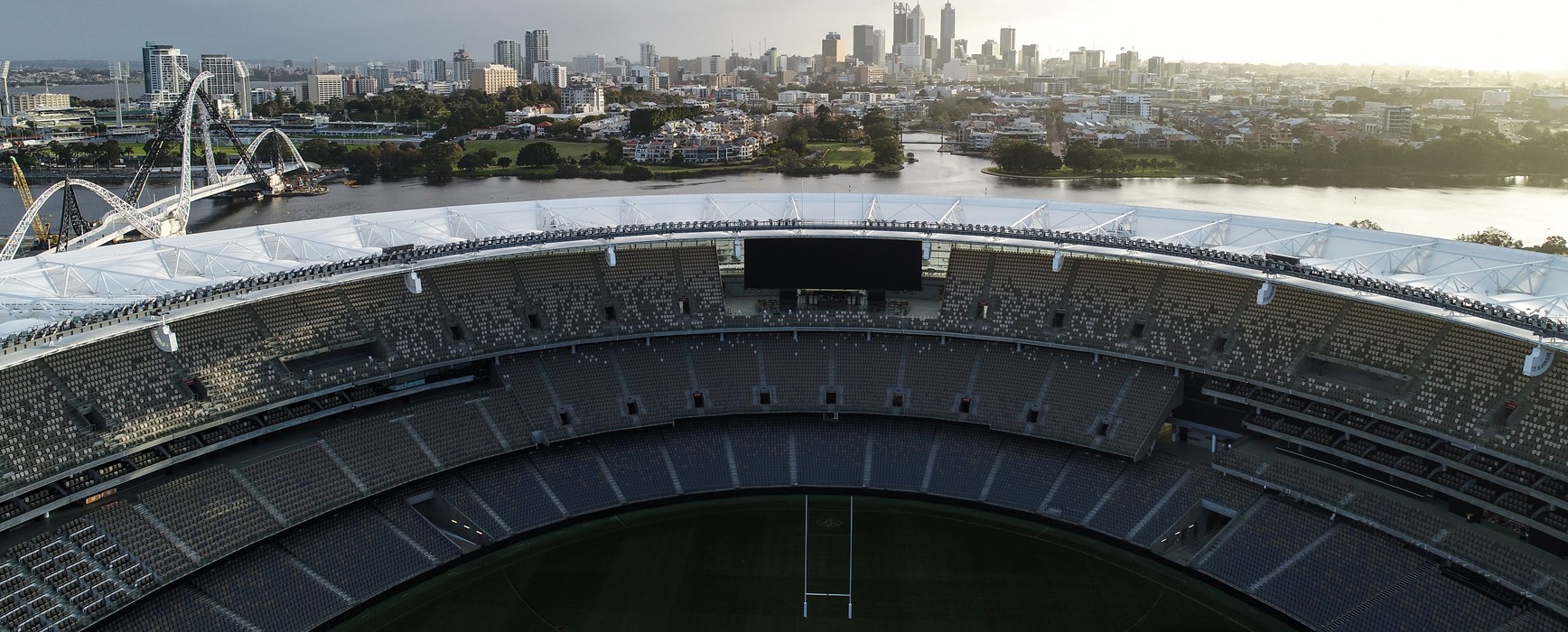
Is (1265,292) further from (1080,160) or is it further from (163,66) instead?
(163,66)

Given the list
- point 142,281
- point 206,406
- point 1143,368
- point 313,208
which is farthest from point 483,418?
point 313,208

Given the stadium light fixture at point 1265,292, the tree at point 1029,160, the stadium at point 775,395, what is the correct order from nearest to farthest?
the stadium at point 775,395
the stadium light fixture at point 1265,292
the tree at point 1029,160

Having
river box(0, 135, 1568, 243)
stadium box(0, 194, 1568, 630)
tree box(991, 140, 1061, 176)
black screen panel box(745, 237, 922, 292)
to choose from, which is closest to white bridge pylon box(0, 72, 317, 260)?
river box(0, 135, 1568, 243)

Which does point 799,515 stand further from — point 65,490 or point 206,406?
point 65,490

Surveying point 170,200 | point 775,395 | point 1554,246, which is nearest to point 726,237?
point 775,395

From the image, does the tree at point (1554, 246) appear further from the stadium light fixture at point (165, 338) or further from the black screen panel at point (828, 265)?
the stadium light fixture at point (165, 338)

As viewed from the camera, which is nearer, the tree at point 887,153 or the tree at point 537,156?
the tree at point 887,153

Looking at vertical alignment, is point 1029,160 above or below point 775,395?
above

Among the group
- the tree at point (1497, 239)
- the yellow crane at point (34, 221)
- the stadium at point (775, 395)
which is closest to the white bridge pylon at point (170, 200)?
the yellow crane at point (34, 221)
